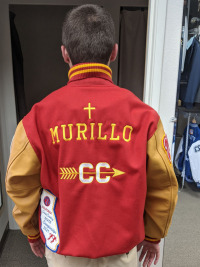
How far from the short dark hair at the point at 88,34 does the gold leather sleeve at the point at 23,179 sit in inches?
11.9

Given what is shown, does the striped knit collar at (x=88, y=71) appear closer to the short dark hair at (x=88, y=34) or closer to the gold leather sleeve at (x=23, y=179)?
the short dark hair at (x=88, y=34)

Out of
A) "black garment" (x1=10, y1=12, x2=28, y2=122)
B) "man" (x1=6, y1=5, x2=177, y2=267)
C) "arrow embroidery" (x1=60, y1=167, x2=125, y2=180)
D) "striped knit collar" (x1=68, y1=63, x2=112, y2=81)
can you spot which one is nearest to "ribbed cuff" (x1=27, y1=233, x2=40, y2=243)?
"man" (x1=6, y1=5, x2=177, y2=267)

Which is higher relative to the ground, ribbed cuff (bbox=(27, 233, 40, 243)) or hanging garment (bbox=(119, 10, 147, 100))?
hanging garment (bbox=(119, 10, 147, 100))

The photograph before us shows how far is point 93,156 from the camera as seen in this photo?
79cm

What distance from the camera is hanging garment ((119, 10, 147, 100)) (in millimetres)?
2377

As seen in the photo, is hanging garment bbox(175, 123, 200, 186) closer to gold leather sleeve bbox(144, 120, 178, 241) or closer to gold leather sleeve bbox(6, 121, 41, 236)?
gold leather sleeve bbox(144, 120, 178, 241)

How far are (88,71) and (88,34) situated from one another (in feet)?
0.36

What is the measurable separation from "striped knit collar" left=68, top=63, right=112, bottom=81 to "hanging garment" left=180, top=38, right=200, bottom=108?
197 centimetres

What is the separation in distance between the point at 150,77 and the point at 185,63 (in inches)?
59.2

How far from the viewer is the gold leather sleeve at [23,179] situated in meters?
0.82

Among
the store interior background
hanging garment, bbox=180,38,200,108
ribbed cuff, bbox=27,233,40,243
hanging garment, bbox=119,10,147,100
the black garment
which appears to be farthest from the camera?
hanging garment, bbox=180,38,200,108

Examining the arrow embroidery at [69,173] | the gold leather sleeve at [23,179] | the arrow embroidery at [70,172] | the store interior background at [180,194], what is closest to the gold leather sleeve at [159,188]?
the arrow embroidery at [70,172]

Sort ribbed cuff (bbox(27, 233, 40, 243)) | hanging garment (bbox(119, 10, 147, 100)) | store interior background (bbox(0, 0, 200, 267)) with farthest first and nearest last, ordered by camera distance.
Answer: hanging garment (bbox(119, 10, 147, 100)) < store interior background (bbox(0, 0, 200, 267)) < ribbed cuff (bbox(27, 233, 40, 243))

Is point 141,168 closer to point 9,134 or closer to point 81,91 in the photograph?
point 81,91
